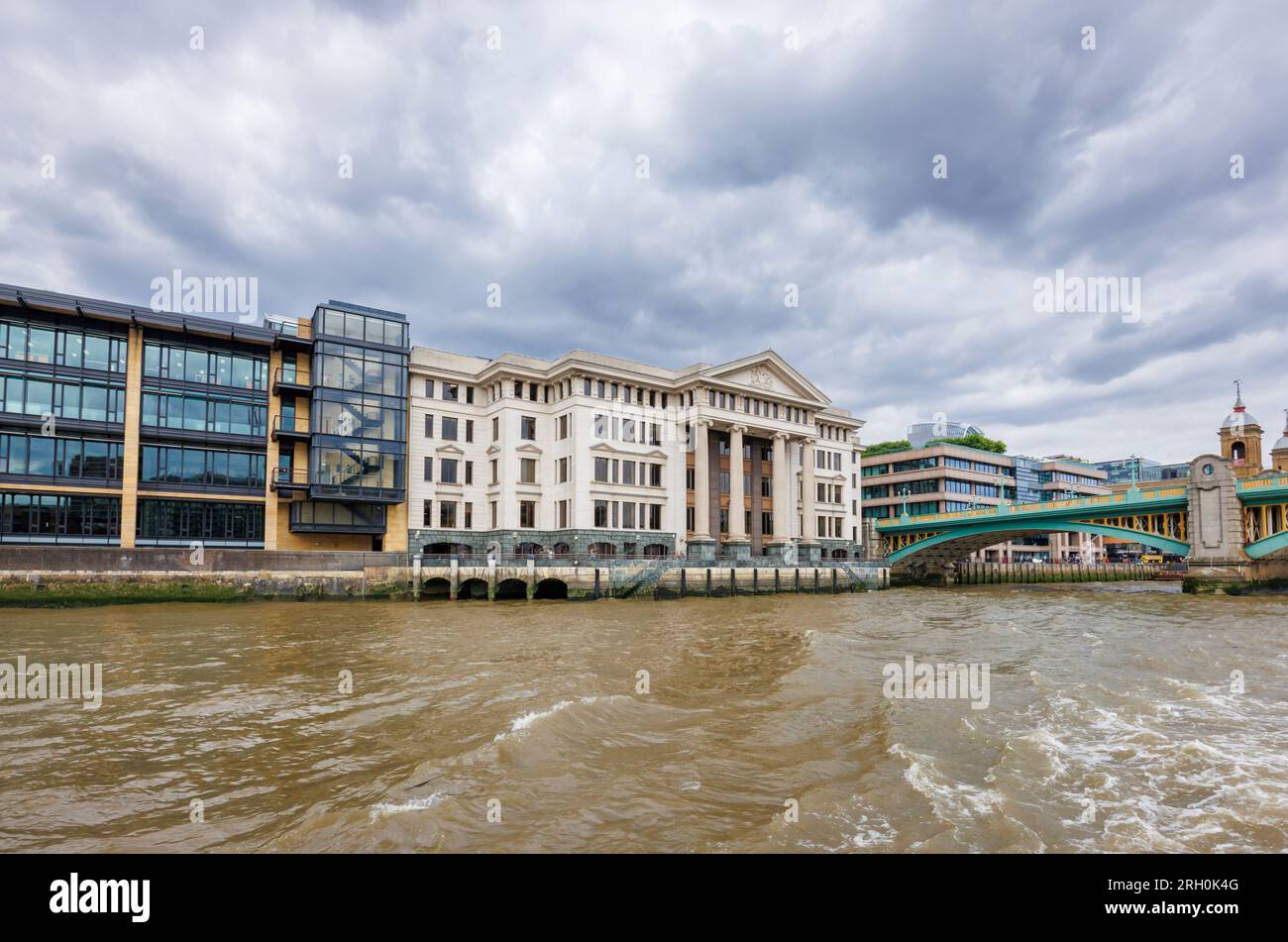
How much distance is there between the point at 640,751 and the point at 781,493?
187 ft

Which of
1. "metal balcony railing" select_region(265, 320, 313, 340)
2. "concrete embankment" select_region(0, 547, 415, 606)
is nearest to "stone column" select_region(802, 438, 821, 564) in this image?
"concrete embankment" select_region(0, 547, 415, 606)

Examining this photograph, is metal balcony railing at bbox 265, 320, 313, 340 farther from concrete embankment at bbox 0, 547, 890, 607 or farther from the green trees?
the green trees

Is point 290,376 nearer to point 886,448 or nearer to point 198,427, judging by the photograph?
point 198,427

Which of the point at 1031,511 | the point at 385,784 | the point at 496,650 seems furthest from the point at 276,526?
the point at 1031,511

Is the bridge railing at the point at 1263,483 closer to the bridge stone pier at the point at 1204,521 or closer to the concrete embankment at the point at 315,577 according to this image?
the bridge stone pier at the point at 1204,521

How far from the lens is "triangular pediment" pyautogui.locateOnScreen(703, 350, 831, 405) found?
60544 mm

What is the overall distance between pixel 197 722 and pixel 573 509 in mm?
40987

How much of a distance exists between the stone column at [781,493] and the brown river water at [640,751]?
43.5 m

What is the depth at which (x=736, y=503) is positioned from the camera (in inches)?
2461

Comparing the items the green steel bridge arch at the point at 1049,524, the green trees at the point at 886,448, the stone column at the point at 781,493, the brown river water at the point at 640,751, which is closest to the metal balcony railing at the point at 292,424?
the brown river water at the point at 640,751

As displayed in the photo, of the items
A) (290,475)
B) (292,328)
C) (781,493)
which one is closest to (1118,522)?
(781,493)

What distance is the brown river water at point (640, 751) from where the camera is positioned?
719 cm
